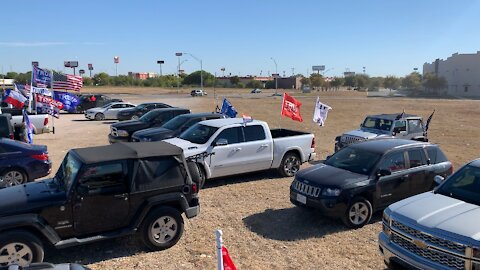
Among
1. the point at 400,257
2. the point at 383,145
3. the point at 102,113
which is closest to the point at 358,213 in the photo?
the point at 383,145

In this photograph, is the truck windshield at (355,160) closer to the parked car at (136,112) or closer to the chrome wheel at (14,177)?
the chrome wheel at (14,177)

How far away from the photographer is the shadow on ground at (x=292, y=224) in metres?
7.60

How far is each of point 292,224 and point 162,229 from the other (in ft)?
8.80

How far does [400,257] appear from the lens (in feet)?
17.5

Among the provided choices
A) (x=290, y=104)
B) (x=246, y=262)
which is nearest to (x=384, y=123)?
(x=290, y=104)

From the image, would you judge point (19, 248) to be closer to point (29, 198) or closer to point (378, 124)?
point (29, 198)

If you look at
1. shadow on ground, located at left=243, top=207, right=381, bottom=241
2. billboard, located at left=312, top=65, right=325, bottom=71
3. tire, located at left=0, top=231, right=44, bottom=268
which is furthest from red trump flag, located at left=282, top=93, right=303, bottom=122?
billboard, located at left=312, top=65, right=325, bottom=71

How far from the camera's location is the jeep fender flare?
18.0ft

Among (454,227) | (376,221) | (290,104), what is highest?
(290,104)

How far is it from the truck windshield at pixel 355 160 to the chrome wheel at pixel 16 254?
5.82 meters

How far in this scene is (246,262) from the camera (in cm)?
640

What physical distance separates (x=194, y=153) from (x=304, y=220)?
10.6 feet

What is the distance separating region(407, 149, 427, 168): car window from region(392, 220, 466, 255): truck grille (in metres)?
3.36

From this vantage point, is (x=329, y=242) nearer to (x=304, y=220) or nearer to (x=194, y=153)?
(x=304, y=220)
